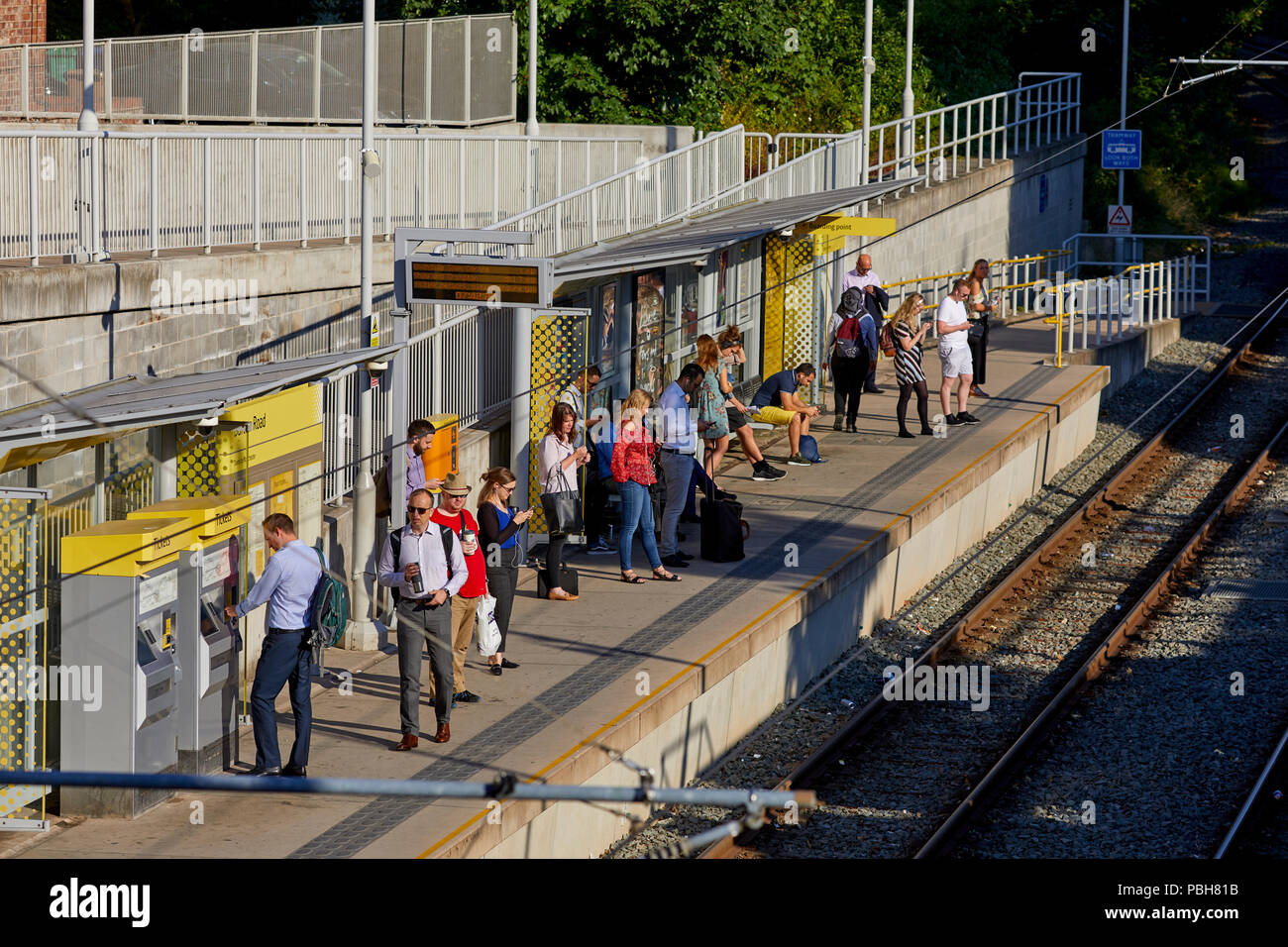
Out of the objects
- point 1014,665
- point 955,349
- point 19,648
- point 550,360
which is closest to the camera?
point 19,648

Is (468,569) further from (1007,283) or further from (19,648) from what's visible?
(1007,283)

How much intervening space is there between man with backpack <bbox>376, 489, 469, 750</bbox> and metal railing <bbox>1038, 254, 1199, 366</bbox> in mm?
16916

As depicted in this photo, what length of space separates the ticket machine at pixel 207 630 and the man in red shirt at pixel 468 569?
137cm

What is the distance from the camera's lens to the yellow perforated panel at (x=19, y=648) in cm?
1020

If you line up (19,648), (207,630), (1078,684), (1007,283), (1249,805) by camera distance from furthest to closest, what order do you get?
1. (1007,283)
2. (1078,684)
3. (1249,805)
4. (207,630)
5. (19,648)

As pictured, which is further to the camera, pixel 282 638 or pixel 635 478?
pixel 635 478

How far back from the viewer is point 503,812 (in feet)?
33.0

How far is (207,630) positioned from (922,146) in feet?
93.4

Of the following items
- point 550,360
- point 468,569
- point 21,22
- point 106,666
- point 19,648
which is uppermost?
point 21,22

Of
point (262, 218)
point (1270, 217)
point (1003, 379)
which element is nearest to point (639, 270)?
point (262, 218)

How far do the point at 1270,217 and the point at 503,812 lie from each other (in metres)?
48.4

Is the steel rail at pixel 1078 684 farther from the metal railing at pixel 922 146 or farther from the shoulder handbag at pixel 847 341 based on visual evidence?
the metal railing at pixel 922 146

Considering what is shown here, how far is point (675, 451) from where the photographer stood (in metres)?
15.9

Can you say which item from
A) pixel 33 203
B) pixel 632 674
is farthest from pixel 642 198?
pixel 632 674
